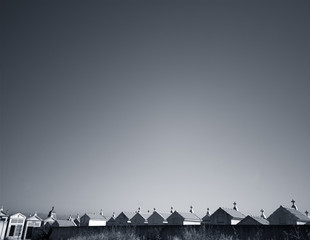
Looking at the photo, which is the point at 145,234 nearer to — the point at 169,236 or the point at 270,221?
the point at 169,236

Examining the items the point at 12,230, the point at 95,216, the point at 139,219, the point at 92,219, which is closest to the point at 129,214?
the point at 139,219

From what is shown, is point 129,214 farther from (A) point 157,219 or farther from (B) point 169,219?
(B) point 169,219

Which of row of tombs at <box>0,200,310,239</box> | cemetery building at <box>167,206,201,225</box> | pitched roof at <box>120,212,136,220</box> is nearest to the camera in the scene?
row of tombs at <box>0,200,310,239</box>

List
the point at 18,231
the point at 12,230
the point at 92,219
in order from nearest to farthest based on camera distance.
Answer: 1. the point at 12,230
2. the point at 18,231
3. the point at 92,219

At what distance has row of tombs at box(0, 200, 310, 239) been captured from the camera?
107 feet

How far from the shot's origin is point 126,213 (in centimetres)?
5247

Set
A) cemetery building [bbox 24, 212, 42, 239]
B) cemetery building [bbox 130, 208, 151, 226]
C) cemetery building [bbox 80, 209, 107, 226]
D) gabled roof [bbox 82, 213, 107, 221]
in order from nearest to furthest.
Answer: cemetery building [bbox 24, 212, 42, 239] < cemetery building [bbox 130, 208, 151, 226] < cemetery building [bbox 80, 209, 107, 226] < gabled roof [bbox 82, 213, 107, 221]

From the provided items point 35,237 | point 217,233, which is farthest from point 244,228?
point 35,237

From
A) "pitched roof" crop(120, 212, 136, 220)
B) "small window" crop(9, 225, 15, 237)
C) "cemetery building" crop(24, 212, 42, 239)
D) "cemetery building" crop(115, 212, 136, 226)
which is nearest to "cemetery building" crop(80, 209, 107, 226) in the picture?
"cemetery building" crop(115, 212, 136, 226)

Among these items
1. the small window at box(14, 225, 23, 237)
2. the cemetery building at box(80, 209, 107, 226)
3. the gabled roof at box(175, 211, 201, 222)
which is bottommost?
the small window at box(14, 225, 23, 237)

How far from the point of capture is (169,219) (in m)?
44.9

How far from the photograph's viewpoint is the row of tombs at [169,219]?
107ft

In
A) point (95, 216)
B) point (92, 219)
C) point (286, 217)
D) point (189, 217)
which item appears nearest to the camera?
point (286, 217)

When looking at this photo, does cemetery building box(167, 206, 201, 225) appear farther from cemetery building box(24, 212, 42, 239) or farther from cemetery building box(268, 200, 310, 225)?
cemetery building box(24, 212, 42, 239)
